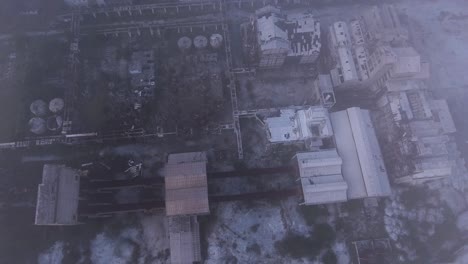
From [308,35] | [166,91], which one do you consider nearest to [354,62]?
[308,35]

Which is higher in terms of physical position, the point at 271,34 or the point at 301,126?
the point at 271,34

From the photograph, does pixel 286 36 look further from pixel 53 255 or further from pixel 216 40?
pixel 53 255

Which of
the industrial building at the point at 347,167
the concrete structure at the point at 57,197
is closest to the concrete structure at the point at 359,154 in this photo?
the industrial building at the point at 347,167

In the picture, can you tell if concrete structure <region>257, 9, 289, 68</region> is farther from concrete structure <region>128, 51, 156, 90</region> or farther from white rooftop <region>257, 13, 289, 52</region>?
concrete structure <region>128, 51, 156, 90</region>

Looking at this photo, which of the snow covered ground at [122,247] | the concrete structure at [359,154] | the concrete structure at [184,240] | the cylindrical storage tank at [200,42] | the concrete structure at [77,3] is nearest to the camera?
the concrete structure at [184,240]

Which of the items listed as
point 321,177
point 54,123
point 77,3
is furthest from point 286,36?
point 54,123

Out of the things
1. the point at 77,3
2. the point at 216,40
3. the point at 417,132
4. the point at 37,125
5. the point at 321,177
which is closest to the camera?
the point at 321,177

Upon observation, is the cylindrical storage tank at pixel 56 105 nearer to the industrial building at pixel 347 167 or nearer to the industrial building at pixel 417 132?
the industrial building at pixel 347 167

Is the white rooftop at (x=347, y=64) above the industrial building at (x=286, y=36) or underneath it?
underneath

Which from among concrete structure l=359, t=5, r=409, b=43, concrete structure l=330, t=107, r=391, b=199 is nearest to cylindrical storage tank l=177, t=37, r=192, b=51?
concrete structure l=330, t=107, r=391, b=199
